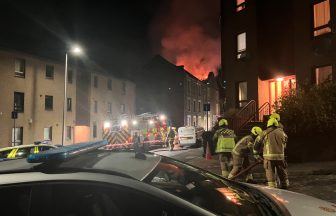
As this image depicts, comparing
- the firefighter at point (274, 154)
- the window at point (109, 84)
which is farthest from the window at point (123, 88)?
the firefighter at point (274, 154)

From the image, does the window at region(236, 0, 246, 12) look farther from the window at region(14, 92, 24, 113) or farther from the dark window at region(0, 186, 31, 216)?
the dark window at region(0, 186, 31, 216)

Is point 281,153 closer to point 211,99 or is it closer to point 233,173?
point 233,173

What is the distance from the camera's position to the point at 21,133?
29.4 metres

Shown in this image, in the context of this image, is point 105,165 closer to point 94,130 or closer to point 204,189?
point 204,189

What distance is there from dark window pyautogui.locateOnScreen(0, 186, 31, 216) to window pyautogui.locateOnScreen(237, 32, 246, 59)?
64.3 ft

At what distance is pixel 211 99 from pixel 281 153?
191ft

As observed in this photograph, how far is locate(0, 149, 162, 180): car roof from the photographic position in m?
3.06

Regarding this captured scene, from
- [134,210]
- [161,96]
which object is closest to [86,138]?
[161,96]

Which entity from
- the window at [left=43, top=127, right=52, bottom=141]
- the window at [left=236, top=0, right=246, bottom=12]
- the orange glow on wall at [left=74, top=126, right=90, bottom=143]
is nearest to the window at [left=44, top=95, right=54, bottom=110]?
the window at [left=43, top=127, right=52, bottom=141]

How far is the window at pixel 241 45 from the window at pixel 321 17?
451 centimetres

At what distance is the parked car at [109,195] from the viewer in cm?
275

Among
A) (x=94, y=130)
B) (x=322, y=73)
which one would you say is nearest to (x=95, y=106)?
(x=94, y=130)

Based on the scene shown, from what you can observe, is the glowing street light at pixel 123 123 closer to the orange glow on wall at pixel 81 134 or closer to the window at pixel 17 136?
the window at pixel 17 136

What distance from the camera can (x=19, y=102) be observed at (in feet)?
96.5
